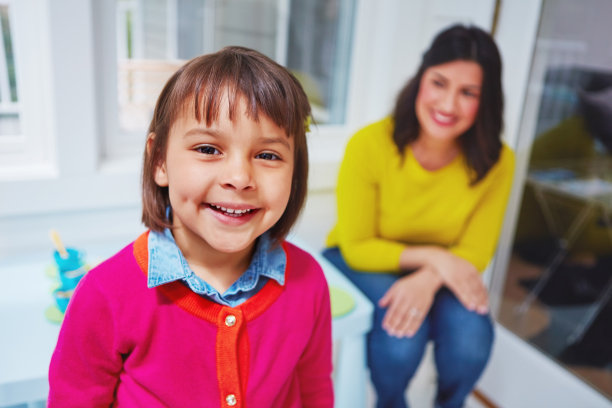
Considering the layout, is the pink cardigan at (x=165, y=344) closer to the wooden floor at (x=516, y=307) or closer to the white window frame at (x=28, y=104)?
the white window frame at (x=28, y=104)

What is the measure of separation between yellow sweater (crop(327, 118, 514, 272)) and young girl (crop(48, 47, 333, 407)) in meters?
0.46

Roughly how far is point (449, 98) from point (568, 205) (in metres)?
0.67

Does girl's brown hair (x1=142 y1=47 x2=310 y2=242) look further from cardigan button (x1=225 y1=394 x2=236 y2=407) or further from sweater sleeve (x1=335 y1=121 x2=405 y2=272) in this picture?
sweater sleeve (x1=335 y1=121 x2=405 y2=272)

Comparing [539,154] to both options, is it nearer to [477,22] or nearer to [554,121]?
[554,121]

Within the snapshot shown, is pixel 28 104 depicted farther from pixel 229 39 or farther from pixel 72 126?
pixel 229 39

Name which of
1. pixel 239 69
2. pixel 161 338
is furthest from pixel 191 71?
pixel 161 338

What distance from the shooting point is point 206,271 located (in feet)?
2.58

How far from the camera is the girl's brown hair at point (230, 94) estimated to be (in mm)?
654

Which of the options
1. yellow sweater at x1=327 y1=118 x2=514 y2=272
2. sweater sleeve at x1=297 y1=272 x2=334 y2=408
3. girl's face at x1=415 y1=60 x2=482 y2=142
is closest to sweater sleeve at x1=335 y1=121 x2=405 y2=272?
yellow sweater at x1=327 y1=118 x2=514 y2=272

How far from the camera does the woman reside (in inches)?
46.6

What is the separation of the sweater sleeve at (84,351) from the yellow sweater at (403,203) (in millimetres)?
676

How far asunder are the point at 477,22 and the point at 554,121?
35cm

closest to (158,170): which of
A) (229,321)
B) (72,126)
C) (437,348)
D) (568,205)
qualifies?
(229,321)

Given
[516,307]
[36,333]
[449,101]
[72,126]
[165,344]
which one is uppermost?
[449,101]
